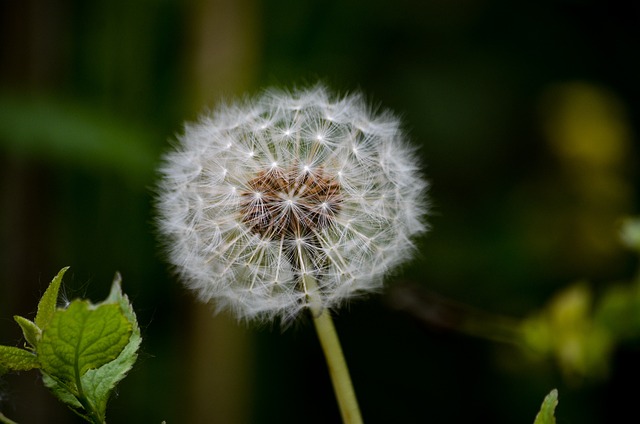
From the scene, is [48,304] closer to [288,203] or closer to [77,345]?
[77,345]

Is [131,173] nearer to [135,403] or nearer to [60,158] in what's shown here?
[60,158]

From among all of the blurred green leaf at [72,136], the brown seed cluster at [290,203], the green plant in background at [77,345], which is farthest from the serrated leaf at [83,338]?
the blurred green leaf at [72,136]

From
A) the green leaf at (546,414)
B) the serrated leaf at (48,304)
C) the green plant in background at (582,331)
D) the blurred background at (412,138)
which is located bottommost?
the green leaf at (546,414)

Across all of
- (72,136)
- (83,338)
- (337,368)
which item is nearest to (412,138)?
(72,136)

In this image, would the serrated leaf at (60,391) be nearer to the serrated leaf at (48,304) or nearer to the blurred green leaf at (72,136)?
the serrated leaf at (48,304)

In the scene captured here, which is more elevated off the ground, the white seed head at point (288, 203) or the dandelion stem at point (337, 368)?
the white seed head at point (288, 203)

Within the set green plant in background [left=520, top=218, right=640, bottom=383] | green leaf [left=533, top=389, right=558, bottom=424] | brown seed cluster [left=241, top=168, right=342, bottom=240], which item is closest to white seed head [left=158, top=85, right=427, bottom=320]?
brown seed cluster [left=241, top=168, right=342, bottom=240]

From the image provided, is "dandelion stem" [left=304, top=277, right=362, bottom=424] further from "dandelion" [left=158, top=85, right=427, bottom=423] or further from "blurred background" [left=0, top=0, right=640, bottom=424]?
"blurred background" [left=0, top=0, right=640, bottom=424]
